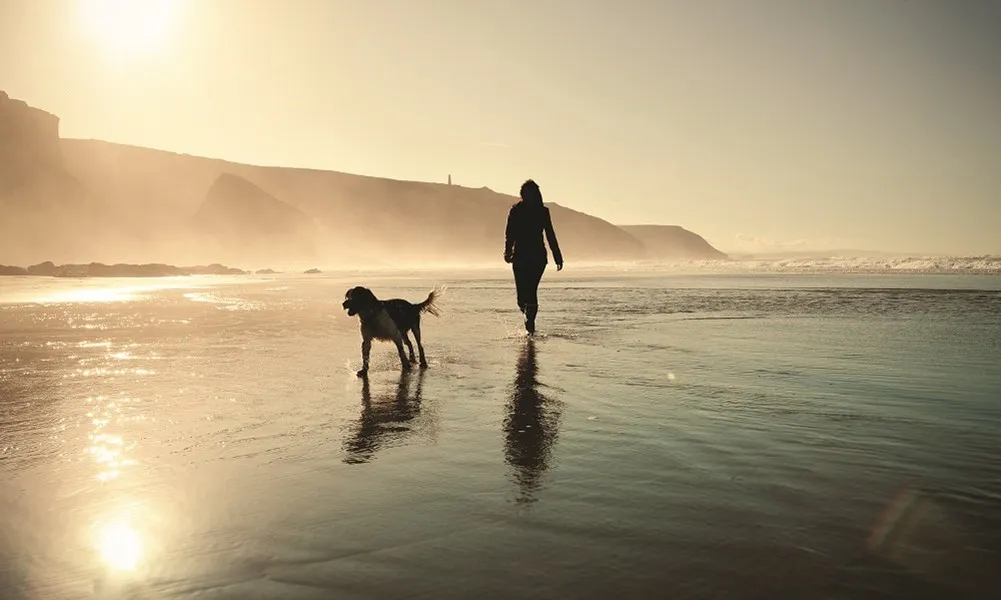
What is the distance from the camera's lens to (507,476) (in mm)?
3492

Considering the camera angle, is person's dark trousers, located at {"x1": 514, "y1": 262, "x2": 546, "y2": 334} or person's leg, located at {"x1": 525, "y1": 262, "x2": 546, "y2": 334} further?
person's dark trousers, located at {"x1": 514, "y1": 262, "x2": 546, "y2": 334}

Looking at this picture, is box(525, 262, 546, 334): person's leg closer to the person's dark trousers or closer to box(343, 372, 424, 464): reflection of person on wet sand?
the person's dark trousers

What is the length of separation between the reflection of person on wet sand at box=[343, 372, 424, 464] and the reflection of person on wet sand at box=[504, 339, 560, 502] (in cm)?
80

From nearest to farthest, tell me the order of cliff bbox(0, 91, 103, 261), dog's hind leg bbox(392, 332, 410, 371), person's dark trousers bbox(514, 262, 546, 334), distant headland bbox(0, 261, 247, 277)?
dog's hind leg bbox(392, 332, 410, 371) < person's dark trousers bbox(514, 262, 546, 334) < distant headland bbox(0, 261, 247, 277) < cliff bbox(0, 91, 103, 261)

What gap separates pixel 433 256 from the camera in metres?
171

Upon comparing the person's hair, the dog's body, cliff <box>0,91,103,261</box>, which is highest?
cliff <box>0,91,103,261</box>

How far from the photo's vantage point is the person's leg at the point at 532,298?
11023mm

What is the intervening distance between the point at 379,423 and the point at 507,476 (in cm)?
168

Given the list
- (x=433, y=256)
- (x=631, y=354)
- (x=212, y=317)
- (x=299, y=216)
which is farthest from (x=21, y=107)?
(x=631, y=354)

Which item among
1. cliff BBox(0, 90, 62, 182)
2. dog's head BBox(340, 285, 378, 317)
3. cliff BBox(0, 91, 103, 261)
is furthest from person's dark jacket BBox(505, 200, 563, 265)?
cliff BBox(0, 90, 62, 182)

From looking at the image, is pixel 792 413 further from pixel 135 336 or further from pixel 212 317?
pixel 212 317

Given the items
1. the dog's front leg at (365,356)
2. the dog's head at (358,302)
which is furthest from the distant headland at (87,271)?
the dog's front leg at (365,356)

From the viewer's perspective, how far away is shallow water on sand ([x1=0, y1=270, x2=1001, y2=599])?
230 cm

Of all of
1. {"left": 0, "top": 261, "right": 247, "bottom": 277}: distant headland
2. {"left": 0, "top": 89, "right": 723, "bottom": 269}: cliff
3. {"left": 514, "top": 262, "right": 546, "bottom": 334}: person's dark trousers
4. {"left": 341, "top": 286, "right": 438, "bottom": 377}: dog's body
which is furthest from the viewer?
{"left": 0, "top": 89, "right": 723, "bottom": 269}: cliff
